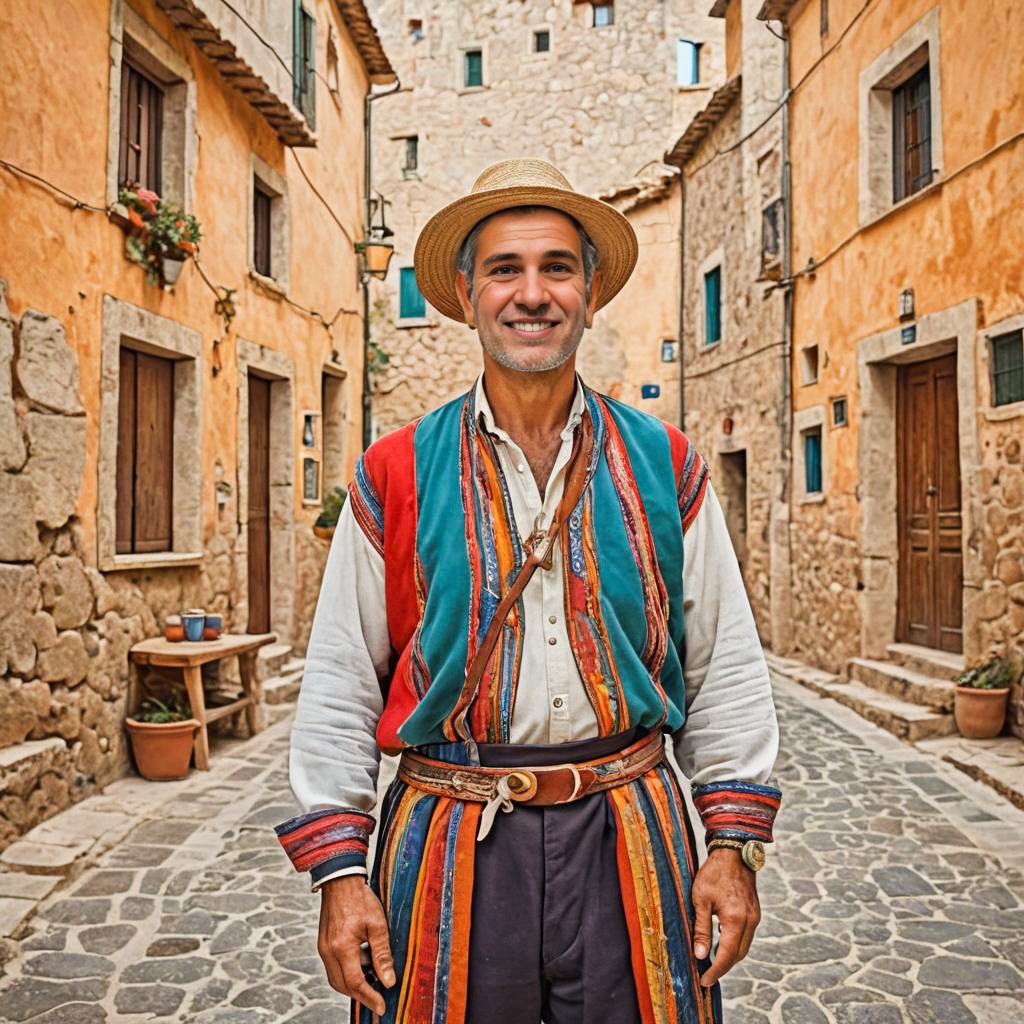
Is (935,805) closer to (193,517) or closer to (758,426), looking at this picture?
(193,517)

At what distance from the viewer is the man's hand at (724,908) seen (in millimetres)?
1636

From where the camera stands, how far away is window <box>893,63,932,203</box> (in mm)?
8141

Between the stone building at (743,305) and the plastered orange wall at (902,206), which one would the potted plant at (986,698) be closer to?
the plastered orange wall at (902,206)

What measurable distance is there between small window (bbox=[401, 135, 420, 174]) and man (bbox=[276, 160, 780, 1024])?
21.3 metres

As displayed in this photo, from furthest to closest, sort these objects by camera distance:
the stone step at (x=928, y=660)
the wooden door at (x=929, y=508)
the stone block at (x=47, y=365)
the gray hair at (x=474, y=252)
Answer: the wooden door at (x=929, y=508) → the stone step at (x=928, y=660) → the stone block at (x=47, y=365) → the gray hair at (x=474, y=252)

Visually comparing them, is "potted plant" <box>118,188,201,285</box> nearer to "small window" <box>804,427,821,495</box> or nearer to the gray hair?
the gray hair

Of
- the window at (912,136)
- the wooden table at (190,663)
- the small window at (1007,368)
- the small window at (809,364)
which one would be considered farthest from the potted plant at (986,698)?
the wooden table at (190,663)

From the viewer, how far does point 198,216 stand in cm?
734

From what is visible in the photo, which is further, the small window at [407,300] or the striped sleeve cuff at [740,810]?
the small window at [407,300]

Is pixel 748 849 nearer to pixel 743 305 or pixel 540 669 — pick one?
pixel 540 669

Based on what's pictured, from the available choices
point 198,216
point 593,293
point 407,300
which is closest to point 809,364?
point 198,216

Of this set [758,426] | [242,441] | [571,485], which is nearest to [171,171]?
[242,441]

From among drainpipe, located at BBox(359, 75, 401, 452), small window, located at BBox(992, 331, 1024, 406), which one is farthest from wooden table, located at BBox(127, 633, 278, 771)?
drainpipe, located at BBox(359, 75, 401, 452)

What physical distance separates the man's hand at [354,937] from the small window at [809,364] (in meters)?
9.31
